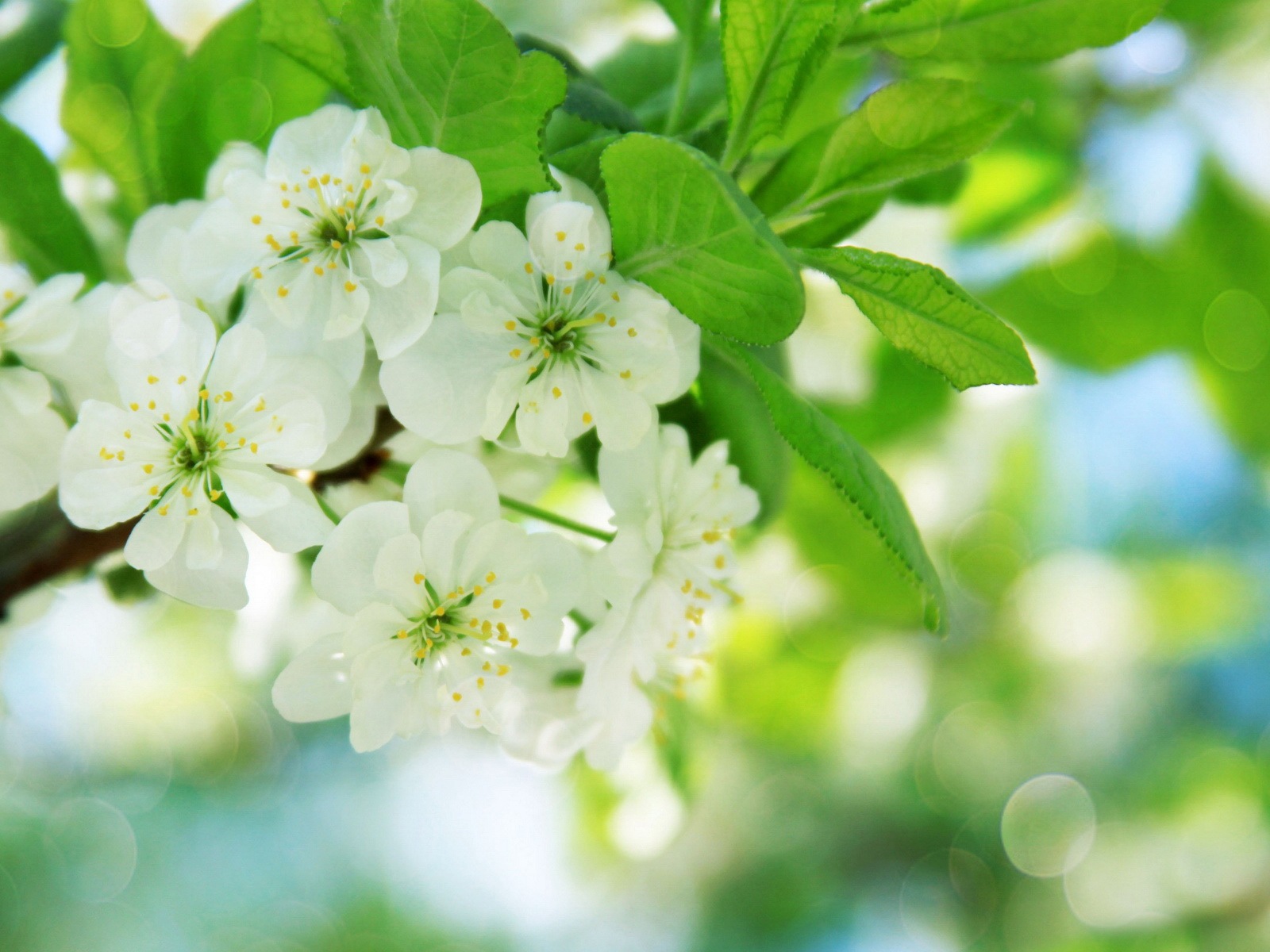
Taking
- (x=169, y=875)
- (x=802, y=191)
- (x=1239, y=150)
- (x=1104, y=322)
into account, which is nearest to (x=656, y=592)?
(x=802, y=191)

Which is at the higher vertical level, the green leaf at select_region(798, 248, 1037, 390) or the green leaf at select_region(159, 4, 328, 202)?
the green leaf at select_region(159, 4, 328, 202)

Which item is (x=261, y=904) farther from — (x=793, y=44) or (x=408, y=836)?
(x=793, y=44)

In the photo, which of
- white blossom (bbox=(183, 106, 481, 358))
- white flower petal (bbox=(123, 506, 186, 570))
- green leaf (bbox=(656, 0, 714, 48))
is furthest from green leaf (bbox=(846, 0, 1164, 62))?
white flower petal (bbox=(123, 506, 186, 570))

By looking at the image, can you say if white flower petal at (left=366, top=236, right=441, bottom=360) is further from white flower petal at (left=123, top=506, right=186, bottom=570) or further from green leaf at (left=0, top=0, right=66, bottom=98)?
green leaf at (left=0, top=0, right=66, bottom=98)

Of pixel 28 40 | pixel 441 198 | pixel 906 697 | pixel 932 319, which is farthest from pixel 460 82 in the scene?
pixel 906 697

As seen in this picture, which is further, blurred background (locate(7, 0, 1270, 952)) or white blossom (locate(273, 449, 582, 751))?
blurred background (locate(7, 0, 1270, 952))

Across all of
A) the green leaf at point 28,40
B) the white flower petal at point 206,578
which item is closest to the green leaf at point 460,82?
the white flower petal at point 206,578

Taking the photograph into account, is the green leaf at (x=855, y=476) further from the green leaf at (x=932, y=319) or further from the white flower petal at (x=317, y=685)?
the white flower petal at (x=317, y=685)

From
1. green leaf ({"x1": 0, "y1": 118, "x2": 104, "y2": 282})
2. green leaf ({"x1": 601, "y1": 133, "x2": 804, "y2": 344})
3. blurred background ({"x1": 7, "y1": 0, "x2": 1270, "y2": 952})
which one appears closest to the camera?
green leaf ({"x1": 601, "y1": 133, "x2": 804, "y2": 344})
